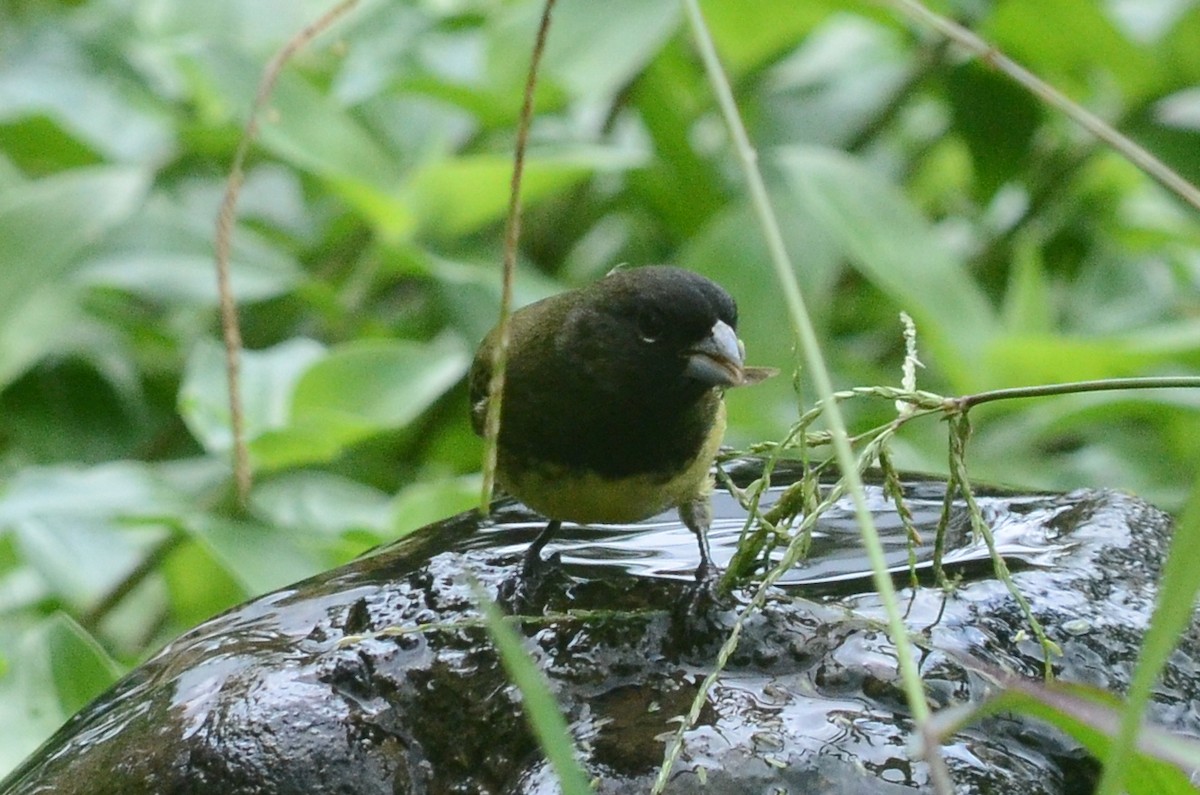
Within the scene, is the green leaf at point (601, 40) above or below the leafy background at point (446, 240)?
above

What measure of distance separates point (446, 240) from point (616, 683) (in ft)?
7.28

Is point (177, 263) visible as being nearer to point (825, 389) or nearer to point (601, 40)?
point (601, 40)

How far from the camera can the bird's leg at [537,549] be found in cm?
208

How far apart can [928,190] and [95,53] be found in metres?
2.81

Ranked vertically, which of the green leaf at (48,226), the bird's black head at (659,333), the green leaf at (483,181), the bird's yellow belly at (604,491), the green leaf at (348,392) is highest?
the green leaf at (48,226)

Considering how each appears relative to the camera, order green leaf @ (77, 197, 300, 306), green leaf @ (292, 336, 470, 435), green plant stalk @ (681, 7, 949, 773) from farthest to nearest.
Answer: green leaf @ (77, 197, 300, 306), green leaf @ (292, 336, 470, 435), green plant stalk @ (681, 7, 949, 773)

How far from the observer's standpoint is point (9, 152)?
4.23 metres

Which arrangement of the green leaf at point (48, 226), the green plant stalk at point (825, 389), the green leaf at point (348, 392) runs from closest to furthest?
the green plant stalk at point (825, 389) → the green leaf at point (348, 392) → the green leaf at point (48, 226)

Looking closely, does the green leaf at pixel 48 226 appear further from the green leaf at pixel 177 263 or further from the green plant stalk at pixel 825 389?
the green plant stalk at pixel 825 389

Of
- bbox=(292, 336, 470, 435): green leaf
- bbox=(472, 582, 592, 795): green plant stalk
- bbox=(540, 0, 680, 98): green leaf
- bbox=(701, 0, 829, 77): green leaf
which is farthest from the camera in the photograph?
bbox=(701, 0, 829, 77): green leaf

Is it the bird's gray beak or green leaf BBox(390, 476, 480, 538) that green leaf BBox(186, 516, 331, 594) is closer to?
green leaf BBox(390, 476, 480, 538)

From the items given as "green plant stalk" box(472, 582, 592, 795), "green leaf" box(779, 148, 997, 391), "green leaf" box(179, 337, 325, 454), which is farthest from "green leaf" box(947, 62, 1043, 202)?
"green plant stalk" box(472, 582, 592, 795)

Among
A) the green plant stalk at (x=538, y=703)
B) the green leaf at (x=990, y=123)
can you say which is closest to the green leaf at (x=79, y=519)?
the green plant stalk at (x=538, y=703)

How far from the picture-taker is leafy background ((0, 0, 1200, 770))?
3.04 metres
